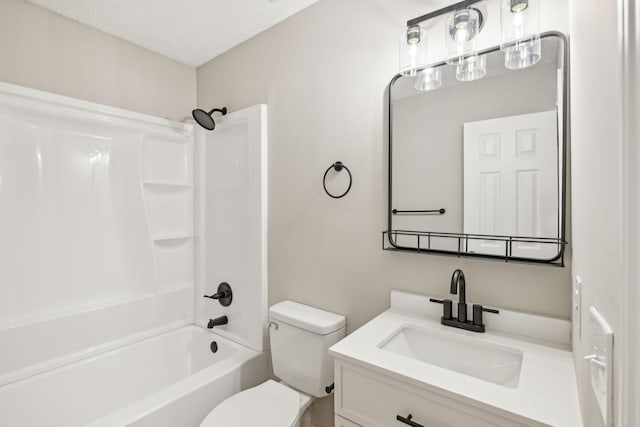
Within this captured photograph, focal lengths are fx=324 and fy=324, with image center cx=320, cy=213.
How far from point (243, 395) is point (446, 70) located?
1.78 meters

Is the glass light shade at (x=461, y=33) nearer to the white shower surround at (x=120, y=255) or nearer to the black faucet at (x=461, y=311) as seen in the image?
the black faucet at (x=461, y=311)

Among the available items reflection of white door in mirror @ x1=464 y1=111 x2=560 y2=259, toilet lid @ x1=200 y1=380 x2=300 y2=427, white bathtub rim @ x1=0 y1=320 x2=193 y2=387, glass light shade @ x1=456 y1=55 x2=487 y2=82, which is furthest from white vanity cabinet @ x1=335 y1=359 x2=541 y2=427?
white bathtub rim @ x1=0 y1=320 x2=193 y2=387

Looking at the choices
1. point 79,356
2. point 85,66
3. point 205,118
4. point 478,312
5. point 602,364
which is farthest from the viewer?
point 205,118

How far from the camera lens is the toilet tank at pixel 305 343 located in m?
1.60

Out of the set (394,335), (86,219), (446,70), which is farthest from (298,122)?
(86,219)

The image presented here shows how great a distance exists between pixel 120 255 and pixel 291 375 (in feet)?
4.40

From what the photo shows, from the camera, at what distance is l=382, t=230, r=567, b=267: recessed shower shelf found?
115 centimetres

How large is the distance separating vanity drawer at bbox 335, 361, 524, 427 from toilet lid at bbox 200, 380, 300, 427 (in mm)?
397

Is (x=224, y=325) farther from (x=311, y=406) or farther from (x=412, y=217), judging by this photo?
(x=412, y=217)

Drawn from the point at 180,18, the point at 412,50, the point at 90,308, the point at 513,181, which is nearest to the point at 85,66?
the point at 180,18

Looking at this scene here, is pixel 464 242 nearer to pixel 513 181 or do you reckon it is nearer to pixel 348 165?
pixel 513 181

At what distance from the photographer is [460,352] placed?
4.09ft

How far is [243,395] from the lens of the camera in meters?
1.61

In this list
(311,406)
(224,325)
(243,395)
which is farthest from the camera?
(224,325)
